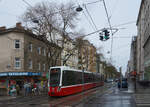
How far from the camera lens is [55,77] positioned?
20.3 meters

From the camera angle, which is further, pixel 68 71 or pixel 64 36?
pixel 64 36

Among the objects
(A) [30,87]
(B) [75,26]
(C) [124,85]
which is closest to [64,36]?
(B) [75,26]

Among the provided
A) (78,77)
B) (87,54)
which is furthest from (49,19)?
(87,54)

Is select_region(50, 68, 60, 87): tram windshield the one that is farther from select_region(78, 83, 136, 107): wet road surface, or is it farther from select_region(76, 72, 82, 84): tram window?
select_region(76, 72, 82, 84): tram window

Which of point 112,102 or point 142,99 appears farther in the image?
point 142,99

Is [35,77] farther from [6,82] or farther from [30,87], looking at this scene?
[30,87]

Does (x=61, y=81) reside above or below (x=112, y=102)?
above

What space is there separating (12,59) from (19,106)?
1967 centimetres

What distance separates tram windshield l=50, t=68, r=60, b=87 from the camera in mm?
20094

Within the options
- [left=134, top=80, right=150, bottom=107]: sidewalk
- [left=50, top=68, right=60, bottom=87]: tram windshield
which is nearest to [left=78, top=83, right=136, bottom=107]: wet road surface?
[left=134, top=80, right=150, bottom=107]: sidewalk

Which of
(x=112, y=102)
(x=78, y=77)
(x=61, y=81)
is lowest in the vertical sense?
(x=112, y=102)

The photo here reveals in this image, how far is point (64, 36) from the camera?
29625 millimetres

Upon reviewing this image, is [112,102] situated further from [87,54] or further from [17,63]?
[87,54]

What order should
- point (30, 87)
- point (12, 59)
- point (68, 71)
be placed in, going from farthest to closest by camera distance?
point (12, 59) < point (30, 87) < point (68, 71)
